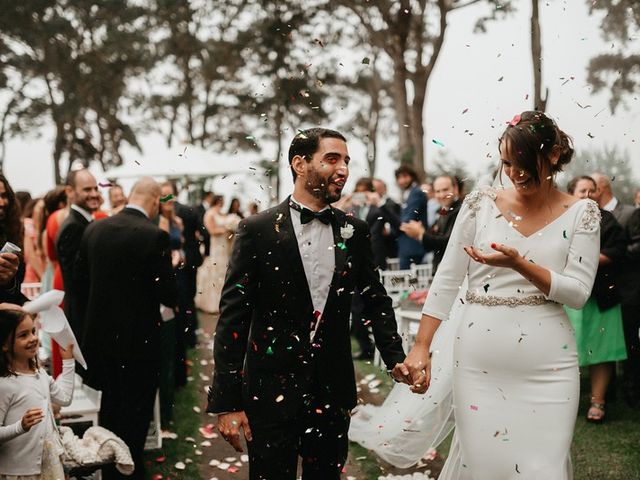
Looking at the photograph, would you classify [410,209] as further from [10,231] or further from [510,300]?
[510,300]

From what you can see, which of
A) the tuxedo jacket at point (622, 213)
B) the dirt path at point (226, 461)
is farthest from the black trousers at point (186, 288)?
the tuxedo jacket at point (622, 213)

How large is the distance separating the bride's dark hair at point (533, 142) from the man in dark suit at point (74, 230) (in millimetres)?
3408

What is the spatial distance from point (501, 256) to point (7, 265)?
2394 millimetres

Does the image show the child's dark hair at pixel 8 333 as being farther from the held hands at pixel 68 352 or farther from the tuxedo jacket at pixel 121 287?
the tuxedo jacket at pixel 121 287

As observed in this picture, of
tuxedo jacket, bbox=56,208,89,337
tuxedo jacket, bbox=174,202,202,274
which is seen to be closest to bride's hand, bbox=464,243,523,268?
tuxedo jacket, bbox=56,208,89,337

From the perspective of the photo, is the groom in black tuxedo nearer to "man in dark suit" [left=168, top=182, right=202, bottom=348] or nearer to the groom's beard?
the groom's beard

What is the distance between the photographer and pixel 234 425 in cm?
302

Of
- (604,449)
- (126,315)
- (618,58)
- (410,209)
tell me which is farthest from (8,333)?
(618,58)

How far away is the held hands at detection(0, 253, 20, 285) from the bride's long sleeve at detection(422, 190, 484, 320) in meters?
2.04

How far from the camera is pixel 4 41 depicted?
23.7 m

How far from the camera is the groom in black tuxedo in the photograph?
3.03 meters

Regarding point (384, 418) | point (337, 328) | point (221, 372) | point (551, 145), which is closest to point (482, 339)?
point (337, 328)

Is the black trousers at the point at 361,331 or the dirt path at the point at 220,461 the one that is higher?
the black trousers at the point at 361,331

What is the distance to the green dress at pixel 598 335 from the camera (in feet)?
20.0
